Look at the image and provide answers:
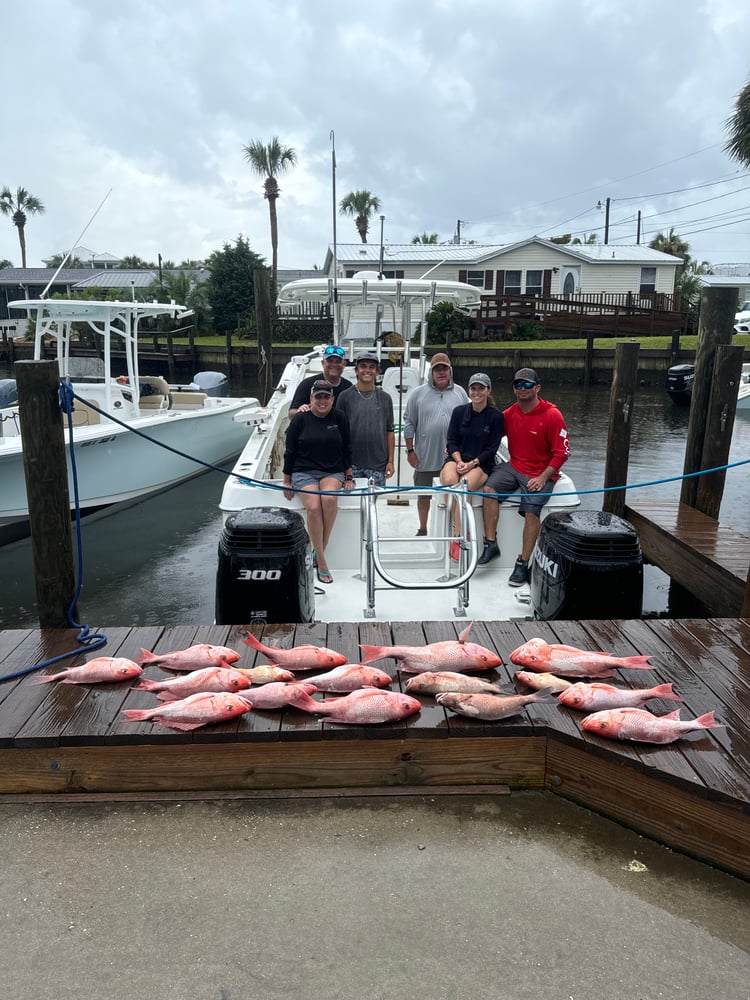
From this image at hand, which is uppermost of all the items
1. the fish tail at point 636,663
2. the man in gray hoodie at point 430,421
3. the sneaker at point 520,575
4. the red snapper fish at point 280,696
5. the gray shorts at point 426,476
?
the man in gray hoodie at point 430,421

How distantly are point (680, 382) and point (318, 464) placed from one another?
19548 mm

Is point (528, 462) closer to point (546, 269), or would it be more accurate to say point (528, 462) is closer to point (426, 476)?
point (426, 476)

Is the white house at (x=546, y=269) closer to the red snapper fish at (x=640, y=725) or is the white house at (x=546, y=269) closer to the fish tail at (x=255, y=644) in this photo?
the fish tail at (x=255, y=644)

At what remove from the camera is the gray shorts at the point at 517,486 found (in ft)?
18.3

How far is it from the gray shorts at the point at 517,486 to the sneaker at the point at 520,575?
0.38 meters

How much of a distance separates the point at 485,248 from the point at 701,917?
125 feet

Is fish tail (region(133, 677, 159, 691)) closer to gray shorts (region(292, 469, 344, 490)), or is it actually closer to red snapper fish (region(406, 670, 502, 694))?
red snapper fish (region(406, 670, 502, 694))

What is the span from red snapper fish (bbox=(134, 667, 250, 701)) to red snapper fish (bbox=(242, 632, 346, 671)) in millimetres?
259

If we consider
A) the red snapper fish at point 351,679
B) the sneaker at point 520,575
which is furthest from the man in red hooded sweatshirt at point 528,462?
the red snapper fish at point 351,679

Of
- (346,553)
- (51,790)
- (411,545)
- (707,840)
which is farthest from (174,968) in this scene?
(411,545)

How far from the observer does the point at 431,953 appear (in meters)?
2.41

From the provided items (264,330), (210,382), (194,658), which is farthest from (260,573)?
(210,382)

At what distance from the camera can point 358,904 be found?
8.59ft

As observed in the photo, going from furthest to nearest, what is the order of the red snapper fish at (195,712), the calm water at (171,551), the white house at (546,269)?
the white house at (546,269) → the calm water at (171,551) → the red snapper fish at (195,712)
